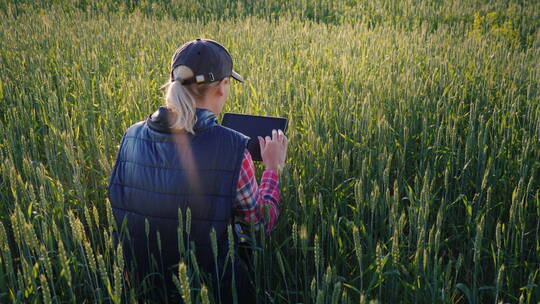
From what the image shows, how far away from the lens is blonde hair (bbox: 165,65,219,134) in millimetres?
1530

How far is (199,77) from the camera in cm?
171

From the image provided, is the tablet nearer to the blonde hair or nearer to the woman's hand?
the woman's hand

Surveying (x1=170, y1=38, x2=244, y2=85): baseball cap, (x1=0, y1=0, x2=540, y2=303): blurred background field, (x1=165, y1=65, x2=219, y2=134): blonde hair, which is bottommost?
(x1=0, y1=0, x2=540, y2=303): blurred background field

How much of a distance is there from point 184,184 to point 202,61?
0.46 metres

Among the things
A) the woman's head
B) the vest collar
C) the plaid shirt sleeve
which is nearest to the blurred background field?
the plaid shirt sleeve

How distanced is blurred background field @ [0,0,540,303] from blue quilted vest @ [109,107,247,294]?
0.13 meters

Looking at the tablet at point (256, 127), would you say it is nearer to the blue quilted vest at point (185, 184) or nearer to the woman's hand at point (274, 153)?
the woman's hand at point (274, 153)

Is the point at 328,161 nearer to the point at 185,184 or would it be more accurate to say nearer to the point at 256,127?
the point at 256,127

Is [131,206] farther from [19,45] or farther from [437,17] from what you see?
[437,17]

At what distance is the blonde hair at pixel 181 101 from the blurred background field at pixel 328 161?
0.37 m

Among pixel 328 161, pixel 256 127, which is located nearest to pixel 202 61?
pixel 256 127

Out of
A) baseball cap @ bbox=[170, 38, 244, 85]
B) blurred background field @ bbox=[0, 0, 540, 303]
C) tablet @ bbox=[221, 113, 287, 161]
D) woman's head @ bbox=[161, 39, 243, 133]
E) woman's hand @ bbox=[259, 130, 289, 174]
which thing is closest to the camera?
blurred background field @ bbox=[0, 0, 540, 303]

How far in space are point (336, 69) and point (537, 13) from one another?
5394 millimetres

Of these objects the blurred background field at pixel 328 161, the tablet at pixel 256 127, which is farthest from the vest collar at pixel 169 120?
the tablet at pixel 256 127
